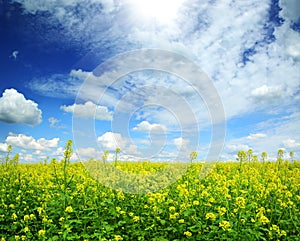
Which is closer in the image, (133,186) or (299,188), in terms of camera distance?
(299,188)

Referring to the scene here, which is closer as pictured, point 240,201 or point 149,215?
point 240,201

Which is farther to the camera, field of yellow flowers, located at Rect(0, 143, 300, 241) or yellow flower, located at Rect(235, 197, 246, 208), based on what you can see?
yellow flower, located at Rect(235, 197, 246, 208)

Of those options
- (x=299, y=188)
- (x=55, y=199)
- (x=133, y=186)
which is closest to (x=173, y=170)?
(x=133, y=186)

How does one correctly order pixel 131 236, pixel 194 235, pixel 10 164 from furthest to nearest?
pixel 10 164 → pixel 131 236 → pixel 194 235

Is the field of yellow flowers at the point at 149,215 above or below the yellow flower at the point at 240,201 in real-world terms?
below

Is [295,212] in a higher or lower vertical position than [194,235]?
higher

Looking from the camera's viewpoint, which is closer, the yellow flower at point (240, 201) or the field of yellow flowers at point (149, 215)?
the field of yellow flowers at point (149, 215)

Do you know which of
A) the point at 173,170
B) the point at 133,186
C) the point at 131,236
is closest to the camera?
the point at 131,236

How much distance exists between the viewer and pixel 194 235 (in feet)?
16.6

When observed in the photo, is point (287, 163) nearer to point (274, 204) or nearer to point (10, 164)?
point (274, 204)

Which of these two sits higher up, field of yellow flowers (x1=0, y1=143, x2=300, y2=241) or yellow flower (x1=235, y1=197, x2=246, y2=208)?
yellow flower (x1=235, y1=197, x2=246, y2=208)

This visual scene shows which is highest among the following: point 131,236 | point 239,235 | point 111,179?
point 111,179

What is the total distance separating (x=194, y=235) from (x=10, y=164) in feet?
23.8

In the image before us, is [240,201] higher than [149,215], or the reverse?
[240,201]
